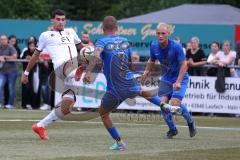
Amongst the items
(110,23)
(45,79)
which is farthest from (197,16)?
(110,23)

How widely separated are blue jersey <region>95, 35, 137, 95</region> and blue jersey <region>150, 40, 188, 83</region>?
1.85 metres

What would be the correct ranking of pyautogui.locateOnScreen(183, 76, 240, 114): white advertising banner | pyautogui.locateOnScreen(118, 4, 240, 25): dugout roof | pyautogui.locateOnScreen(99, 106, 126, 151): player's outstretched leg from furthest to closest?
pyautogui.locateOnScreen(118, 4, 240, 25): dugout roof, pyautogui.locateOnScreen(183, 76, 240, 114): white advertising banner, pyautogui.locateOnScreen(99, 106, 126, 151): player's outstretched leg

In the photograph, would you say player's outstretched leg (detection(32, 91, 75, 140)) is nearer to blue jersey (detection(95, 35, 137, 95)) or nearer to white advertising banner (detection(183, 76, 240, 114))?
blue jersey (detection(95, 35, 137, 95))

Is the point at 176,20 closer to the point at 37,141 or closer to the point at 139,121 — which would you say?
the point at 139,121

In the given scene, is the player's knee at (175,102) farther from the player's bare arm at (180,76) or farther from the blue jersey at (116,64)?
the blue jersey at (116,64)

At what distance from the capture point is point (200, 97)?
921 inches

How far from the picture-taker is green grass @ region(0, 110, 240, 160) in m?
12.2

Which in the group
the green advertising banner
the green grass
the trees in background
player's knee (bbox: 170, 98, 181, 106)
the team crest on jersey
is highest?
the team crest on jersey

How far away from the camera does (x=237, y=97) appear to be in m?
22.9

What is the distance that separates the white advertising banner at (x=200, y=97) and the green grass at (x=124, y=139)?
2870mm

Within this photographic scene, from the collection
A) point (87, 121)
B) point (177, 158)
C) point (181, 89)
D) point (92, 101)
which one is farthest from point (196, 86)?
point (177, 158)

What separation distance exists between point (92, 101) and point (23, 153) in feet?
38.9

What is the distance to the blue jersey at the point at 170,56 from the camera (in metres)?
15.1

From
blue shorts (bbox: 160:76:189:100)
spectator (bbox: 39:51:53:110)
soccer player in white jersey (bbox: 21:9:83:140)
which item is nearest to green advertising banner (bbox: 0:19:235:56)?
spectator (bbox: 39:51:53:110)
